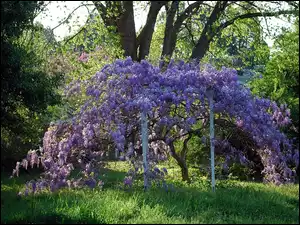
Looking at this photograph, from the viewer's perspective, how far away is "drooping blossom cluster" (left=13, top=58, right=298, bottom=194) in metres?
8.59

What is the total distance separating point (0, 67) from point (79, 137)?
1.92 m

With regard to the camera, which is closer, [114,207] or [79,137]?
[114,207]

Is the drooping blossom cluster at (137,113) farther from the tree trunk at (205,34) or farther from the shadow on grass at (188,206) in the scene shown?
the tree trunk at (205,34)

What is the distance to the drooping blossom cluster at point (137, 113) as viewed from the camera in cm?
859

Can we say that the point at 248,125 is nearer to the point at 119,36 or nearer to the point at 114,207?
the point at 114,207

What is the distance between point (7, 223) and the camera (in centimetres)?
617

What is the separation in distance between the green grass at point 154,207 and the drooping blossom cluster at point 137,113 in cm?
80

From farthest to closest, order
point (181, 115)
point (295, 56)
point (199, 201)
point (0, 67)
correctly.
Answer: point (295, 56), point (181, 115), point (0, 67), point (199, 201)

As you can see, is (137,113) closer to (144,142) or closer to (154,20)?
(144,142)

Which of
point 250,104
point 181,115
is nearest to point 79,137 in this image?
point 181,115

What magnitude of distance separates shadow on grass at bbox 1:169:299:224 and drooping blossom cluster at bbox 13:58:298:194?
2.90 ft

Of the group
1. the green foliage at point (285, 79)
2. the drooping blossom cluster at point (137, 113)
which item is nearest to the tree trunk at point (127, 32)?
the green foliage at point (285, 79)

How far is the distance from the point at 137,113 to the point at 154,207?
2636 millimetres

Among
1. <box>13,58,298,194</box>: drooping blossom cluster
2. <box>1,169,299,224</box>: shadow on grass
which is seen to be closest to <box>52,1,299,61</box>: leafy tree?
<box>13,58,298,194</box>: drooping blossom cluster
